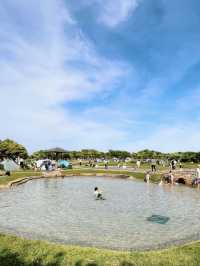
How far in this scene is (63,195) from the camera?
29906mm

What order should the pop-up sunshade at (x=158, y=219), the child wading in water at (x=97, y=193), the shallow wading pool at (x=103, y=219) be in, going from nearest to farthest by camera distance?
1. the shallow wading pool at (x=103, y=219)
2. the pop-up sunshade at (x=158, y=219)
3. the child wading in water at (x=97, y=193)

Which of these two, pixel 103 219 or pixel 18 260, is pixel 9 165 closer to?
pixel 103 219

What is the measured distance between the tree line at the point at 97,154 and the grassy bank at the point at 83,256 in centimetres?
7637

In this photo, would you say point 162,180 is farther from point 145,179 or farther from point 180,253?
point 180,253

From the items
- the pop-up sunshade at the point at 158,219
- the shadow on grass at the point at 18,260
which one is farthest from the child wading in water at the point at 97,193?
the shadow on grass at the point at 18,260

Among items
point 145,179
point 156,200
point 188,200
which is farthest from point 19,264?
point 145,179

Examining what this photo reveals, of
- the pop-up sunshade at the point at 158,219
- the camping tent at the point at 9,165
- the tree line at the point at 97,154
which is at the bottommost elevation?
the pop-up sunshade at the point at 158,219

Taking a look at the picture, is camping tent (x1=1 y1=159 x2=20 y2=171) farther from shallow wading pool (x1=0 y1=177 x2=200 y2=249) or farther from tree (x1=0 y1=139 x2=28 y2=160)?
tree (x1=0 y1=139 x2=28 y2=160)

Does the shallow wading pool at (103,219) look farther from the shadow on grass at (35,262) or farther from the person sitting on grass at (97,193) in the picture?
the shadow on grass at (35,262)

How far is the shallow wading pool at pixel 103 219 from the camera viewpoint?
563 inches

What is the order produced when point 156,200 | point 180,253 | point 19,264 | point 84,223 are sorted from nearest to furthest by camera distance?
point 19,264, point 180,253, point 84,223, point 156,200

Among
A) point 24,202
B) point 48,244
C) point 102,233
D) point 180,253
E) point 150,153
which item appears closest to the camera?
point 180,253

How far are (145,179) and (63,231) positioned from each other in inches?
1247

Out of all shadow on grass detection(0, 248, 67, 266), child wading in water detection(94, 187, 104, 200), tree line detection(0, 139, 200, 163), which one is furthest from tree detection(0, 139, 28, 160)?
shadow on grass detection(0, 248, 67, 266)
